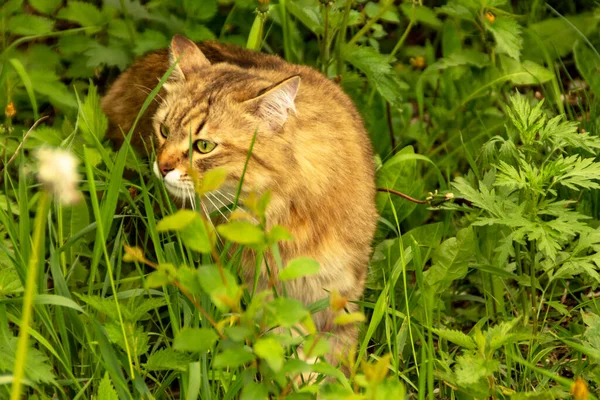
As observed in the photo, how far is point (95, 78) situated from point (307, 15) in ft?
4.24

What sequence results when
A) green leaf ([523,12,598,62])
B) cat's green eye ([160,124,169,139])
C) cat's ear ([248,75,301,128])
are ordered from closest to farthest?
cat's ear ([248,75,301,128])
cat's green eye ([160,124,169,139])
green leaf ([523,12,598,62])

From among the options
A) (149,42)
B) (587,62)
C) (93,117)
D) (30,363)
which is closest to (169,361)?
(30,363)

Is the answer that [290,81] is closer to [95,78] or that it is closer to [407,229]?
[407,229]

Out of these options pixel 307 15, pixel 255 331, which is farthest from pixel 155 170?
pixel 307 15

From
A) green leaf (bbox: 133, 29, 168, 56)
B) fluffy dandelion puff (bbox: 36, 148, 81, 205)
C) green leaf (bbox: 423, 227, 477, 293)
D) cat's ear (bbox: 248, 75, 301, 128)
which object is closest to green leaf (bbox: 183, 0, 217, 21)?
green leaf (bbox: 133, 29, 168, 56)

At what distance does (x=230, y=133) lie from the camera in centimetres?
291

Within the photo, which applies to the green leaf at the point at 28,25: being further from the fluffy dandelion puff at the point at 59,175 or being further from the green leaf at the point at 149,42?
the fluffy dandelion puff at the point at 59,175

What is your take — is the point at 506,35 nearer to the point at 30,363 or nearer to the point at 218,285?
the point at 218,285

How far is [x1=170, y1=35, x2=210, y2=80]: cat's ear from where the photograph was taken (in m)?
3.20

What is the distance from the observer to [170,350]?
8.31 feet

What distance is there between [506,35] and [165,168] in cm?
179

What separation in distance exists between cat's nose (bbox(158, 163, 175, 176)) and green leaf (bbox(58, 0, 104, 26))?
1383 mm

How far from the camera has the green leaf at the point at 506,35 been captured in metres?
3.83

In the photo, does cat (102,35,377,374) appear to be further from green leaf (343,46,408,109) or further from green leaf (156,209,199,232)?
green leaf (156,209,199,232)
